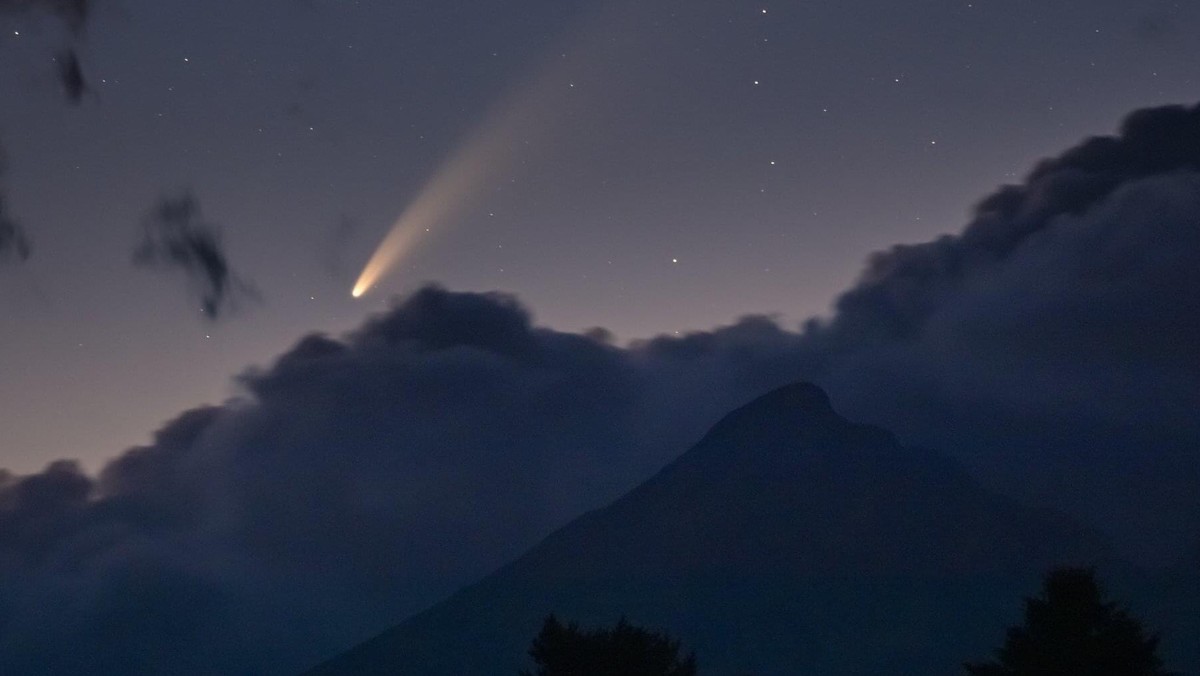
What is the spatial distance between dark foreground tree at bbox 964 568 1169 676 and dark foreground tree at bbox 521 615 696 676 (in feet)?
45.7

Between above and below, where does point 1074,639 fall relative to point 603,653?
below

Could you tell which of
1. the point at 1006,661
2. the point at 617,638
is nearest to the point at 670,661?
the point at 617,638

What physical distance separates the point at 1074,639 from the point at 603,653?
1750 cm

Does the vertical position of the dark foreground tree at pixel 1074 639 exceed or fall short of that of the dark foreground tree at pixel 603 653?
it falls short

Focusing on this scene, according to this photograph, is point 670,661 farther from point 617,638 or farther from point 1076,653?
point 1076,653

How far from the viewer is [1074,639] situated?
32062 mm

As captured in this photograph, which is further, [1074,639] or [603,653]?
[603,653]

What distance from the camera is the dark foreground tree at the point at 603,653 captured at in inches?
1743

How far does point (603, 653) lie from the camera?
4459 centimetres

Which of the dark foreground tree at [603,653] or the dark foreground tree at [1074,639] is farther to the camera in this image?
the dark foreground tree at [603,653]

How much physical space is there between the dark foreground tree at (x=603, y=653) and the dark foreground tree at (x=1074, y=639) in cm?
1392

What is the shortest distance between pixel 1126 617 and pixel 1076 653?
5.33ft

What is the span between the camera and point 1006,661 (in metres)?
32.9

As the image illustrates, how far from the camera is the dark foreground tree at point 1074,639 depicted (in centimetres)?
3139
